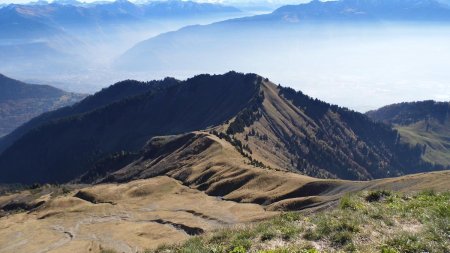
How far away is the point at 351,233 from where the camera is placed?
792 inches

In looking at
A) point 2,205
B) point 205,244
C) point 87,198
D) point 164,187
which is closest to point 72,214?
point 87,198

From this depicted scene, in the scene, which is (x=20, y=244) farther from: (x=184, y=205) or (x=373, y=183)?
(x=373, y=183)

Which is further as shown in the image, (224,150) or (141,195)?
(224,150)

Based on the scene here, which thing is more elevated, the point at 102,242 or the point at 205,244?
the point at 205,244

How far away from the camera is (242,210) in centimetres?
8144

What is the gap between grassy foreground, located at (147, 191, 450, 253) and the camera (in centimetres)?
1838

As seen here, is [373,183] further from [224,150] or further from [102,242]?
[224,150]

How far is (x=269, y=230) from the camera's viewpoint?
2184 cm

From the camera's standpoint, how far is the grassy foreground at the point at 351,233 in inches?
723

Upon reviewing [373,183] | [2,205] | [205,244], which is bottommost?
[2,205]

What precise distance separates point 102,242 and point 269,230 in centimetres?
6002

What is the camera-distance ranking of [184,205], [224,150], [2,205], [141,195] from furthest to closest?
[2,205] < [224,150] < [141,195] < [184,205]

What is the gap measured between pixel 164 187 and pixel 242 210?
38904mm

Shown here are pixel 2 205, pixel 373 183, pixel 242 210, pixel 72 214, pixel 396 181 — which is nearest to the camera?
pixel 396 181
